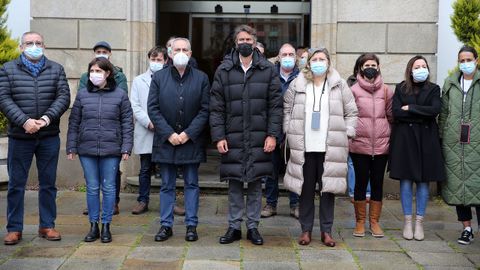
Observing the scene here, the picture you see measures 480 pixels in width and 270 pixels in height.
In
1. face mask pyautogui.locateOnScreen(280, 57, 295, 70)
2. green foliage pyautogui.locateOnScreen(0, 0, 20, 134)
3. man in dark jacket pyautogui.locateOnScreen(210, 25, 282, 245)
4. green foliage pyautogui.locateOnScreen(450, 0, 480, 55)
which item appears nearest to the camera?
man in dark jacket pyautogui.locateOnScreen(210, 25, 282, 245)

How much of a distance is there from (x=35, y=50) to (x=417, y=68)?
3617mm

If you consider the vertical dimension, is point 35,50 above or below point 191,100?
above

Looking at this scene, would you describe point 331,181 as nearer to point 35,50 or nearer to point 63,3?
point 35,50

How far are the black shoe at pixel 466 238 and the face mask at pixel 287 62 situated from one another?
2.42 m

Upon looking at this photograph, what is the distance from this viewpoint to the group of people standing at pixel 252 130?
18.4ft

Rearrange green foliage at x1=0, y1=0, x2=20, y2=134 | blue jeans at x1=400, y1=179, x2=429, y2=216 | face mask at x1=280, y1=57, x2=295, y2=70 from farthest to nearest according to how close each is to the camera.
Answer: green foliage at x1=0, y1=0, x2=20, y2=134 < face mask at x1=280, y1=57, x2=295, y2=70 < blue jeans at x1=400, y1=179, x2=429, y2=216

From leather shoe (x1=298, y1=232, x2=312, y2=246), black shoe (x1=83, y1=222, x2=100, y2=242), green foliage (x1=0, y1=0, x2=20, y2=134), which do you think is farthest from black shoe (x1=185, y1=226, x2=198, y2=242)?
green foliage (x1=0, y1=0, x2=20, y2=134)

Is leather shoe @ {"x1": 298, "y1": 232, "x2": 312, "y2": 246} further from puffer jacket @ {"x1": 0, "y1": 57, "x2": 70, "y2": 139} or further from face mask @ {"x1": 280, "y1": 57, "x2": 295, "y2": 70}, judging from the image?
puffer jacket @ {"x1": 0, "y1": 57, "x2": 70, "y2": 139}

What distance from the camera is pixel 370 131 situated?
5.91 meters

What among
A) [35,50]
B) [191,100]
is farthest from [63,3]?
[191,100]

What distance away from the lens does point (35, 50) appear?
18.4ft

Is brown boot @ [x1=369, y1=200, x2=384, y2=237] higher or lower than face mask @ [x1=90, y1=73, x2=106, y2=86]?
lower

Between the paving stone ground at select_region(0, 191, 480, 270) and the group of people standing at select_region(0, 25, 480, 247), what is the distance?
167 mm

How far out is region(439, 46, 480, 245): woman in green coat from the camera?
19.0 ft
